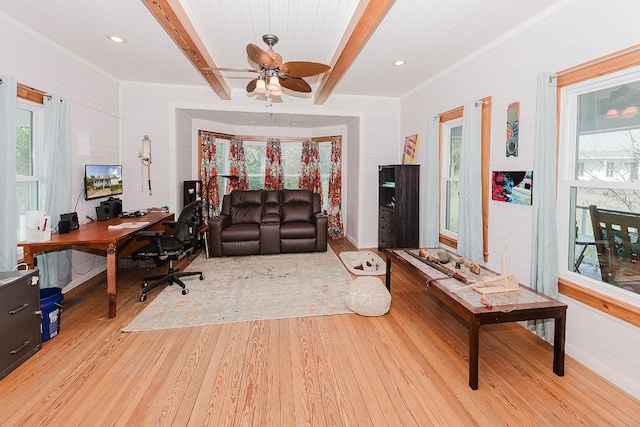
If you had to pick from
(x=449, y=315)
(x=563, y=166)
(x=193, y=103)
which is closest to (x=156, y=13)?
(x=193, y=103)

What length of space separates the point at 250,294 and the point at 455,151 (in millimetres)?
3143

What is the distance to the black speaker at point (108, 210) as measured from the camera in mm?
3912

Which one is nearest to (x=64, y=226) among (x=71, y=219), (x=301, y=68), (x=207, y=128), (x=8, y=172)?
(x=71, y=219)

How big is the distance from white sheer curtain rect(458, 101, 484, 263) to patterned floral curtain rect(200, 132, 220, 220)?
15.1 ft

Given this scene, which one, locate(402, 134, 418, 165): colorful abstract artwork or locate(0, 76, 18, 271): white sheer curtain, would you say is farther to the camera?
locate(402, 134, 418, 165): colorful abstract artwork

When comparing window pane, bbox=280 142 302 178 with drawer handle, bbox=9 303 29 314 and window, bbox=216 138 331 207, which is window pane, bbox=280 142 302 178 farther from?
A: drawer handle, bbox=9 303 29 314

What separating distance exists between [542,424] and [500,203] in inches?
76.9

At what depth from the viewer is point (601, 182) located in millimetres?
2193

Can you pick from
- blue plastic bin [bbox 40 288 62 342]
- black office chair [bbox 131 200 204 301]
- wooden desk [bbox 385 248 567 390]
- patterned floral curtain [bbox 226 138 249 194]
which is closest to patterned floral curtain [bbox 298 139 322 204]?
patterned floral curtain [bbox 226 138 249 194]

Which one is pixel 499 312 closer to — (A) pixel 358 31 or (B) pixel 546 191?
(B) pixel 546 191

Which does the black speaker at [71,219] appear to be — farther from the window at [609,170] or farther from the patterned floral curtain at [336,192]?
the window at [609,170]

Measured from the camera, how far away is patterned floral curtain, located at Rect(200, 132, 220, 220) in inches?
239

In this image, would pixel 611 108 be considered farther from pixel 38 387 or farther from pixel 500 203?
pixel 38 387

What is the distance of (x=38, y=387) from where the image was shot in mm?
1939
